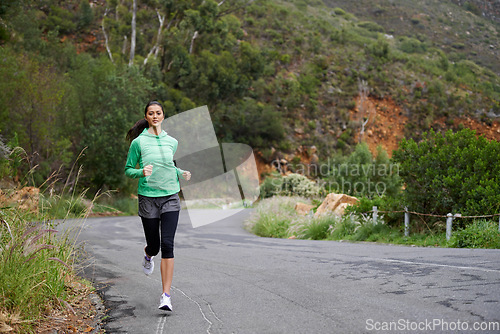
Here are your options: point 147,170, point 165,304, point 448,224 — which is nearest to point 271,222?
point 448,224

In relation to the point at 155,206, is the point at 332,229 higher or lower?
lower

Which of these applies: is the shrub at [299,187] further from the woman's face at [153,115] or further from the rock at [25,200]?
the woman's face at [153,115]

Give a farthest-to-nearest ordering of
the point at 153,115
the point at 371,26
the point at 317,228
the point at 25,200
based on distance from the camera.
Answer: the point at 371,26 → the point at 317,228 → the point at 25,200 → the point at 153,115


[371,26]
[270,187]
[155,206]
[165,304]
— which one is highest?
[371,26]

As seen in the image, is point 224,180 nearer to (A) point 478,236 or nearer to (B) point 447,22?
(B) point 447,22

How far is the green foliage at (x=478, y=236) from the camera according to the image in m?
10.6

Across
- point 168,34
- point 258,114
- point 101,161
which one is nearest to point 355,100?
point 258,114

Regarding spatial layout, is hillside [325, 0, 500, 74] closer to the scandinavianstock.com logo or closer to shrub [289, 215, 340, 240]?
the scandinavianstock.com logo

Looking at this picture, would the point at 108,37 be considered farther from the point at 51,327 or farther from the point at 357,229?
the point at 51,327

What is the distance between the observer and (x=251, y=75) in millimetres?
50781

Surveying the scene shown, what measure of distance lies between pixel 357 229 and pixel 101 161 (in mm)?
21253

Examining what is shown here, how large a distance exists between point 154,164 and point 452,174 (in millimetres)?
9009

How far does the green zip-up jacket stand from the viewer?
584 cm

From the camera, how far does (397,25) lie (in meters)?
81.4
